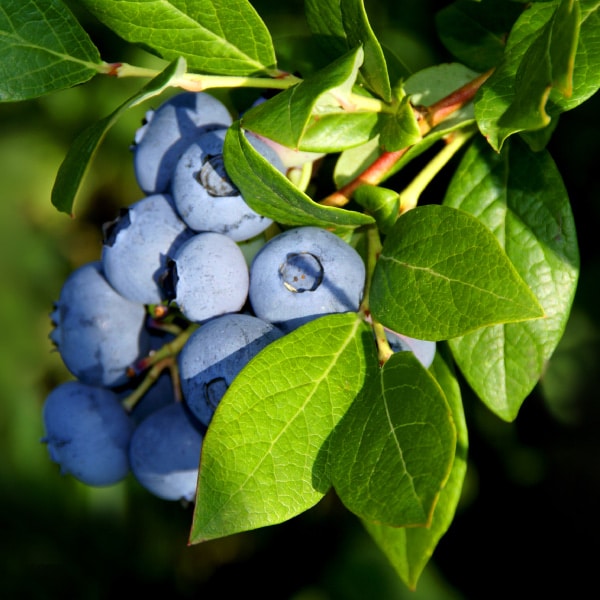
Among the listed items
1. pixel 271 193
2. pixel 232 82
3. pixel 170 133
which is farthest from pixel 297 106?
pixel 170 133

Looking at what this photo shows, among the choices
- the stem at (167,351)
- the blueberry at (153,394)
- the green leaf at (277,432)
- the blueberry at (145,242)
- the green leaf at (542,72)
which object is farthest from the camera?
the blueberry at (153,394)

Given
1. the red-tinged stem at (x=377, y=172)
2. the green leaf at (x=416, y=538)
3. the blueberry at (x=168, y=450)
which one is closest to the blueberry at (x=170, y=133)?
the red-tinged stem at (x=377, y=172)

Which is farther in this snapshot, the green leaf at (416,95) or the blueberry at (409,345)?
→ the green leaf at (416,95)

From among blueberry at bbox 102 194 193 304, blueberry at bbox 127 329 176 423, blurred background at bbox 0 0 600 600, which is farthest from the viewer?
blurred background at bbox 0 0 600 600

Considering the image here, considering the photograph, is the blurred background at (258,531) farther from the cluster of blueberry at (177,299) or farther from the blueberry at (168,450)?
the blueberry at (168,450)

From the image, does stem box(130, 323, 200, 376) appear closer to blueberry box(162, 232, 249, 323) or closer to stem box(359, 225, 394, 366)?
blueberry box(162, 232, 249, 323)

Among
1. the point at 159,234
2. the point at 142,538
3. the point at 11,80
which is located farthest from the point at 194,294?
the point at 142,538

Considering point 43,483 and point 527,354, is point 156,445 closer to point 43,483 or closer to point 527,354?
point 527,354

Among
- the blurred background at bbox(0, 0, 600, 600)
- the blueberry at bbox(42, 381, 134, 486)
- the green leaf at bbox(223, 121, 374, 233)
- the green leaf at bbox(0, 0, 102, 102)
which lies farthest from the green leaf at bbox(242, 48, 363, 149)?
the blurred background at bbox(0, 0, 600, 600)
